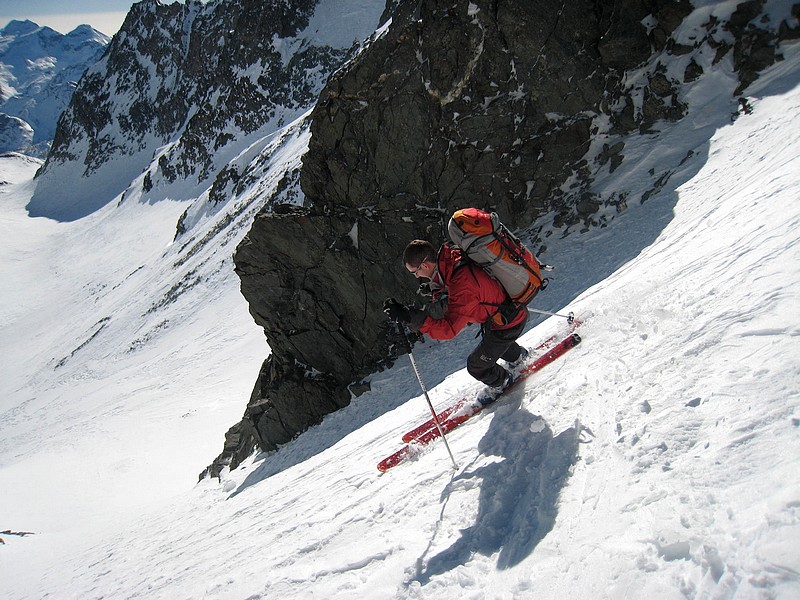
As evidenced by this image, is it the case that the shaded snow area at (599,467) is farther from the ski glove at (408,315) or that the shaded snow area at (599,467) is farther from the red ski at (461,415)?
the ski glove at (408,315)

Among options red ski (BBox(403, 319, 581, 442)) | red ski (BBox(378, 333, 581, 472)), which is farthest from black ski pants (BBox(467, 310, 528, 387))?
red ski (BBox(403, 319, 581, 442))

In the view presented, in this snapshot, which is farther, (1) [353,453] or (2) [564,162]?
(2) [564,162]

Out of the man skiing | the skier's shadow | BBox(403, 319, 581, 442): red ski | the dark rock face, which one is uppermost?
the dark rock face

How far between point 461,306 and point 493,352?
980 millimetres

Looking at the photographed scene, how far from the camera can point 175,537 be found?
8484 mm

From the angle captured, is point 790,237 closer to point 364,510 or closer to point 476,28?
point 364,510

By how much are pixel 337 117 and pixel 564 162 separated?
23.8ft

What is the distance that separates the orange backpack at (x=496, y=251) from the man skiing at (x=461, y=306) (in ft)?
0.32

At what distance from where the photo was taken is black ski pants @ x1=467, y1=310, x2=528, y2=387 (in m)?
5.23

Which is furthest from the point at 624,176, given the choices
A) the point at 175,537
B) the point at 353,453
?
the point at 175,537

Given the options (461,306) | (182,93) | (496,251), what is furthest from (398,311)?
(182,93)

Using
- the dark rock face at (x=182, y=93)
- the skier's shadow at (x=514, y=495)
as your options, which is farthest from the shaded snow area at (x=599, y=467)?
the dark rock face at (x=182, y=93)

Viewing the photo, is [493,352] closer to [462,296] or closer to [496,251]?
[462,296]

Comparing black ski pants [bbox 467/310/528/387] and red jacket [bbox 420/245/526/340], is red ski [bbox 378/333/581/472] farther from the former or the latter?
red jacket [bbox 420/245/526/340]
